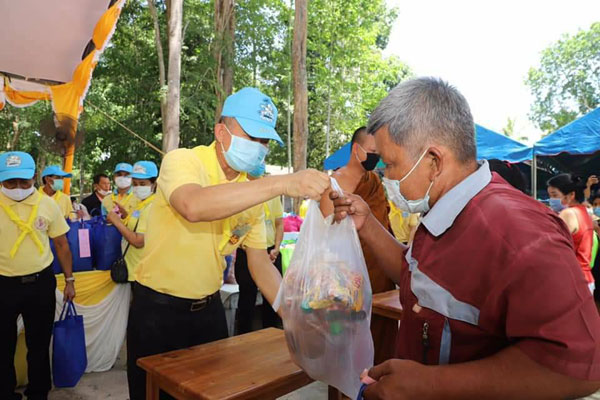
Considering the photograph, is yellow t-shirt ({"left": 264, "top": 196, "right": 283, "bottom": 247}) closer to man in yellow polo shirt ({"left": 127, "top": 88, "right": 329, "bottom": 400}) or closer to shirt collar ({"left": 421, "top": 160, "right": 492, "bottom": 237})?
man in yellow polo shirt ({"left": 127, "top": 88, "right": 329, "bottom": 400})

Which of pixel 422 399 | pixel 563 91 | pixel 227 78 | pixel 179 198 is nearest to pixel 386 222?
pixel 179 198

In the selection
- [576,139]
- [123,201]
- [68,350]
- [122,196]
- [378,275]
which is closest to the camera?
[378,275]

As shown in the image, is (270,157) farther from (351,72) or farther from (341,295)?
(341,295)

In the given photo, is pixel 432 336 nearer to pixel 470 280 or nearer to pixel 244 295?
pixel 470 280

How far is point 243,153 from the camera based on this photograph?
1919 mm

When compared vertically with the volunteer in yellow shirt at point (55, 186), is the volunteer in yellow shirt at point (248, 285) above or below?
below

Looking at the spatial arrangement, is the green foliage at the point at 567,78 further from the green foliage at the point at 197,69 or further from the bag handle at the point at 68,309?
the bag handle at the point at 68,309

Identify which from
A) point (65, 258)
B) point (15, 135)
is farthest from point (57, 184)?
point (15, 135)

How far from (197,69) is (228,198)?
11327 mm

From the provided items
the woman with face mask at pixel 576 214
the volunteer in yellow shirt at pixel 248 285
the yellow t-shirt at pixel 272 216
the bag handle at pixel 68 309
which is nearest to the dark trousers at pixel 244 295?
the volunteer in yellow shirt at pixel 248 285

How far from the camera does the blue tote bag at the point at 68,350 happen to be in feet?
11.5

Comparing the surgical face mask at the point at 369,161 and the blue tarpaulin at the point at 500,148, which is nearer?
the surgical face mask at the point at 369,161

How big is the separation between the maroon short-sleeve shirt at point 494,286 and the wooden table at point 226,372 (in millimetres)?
543

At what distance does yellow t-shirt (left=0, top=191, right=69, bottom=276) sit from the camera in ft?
9.95
